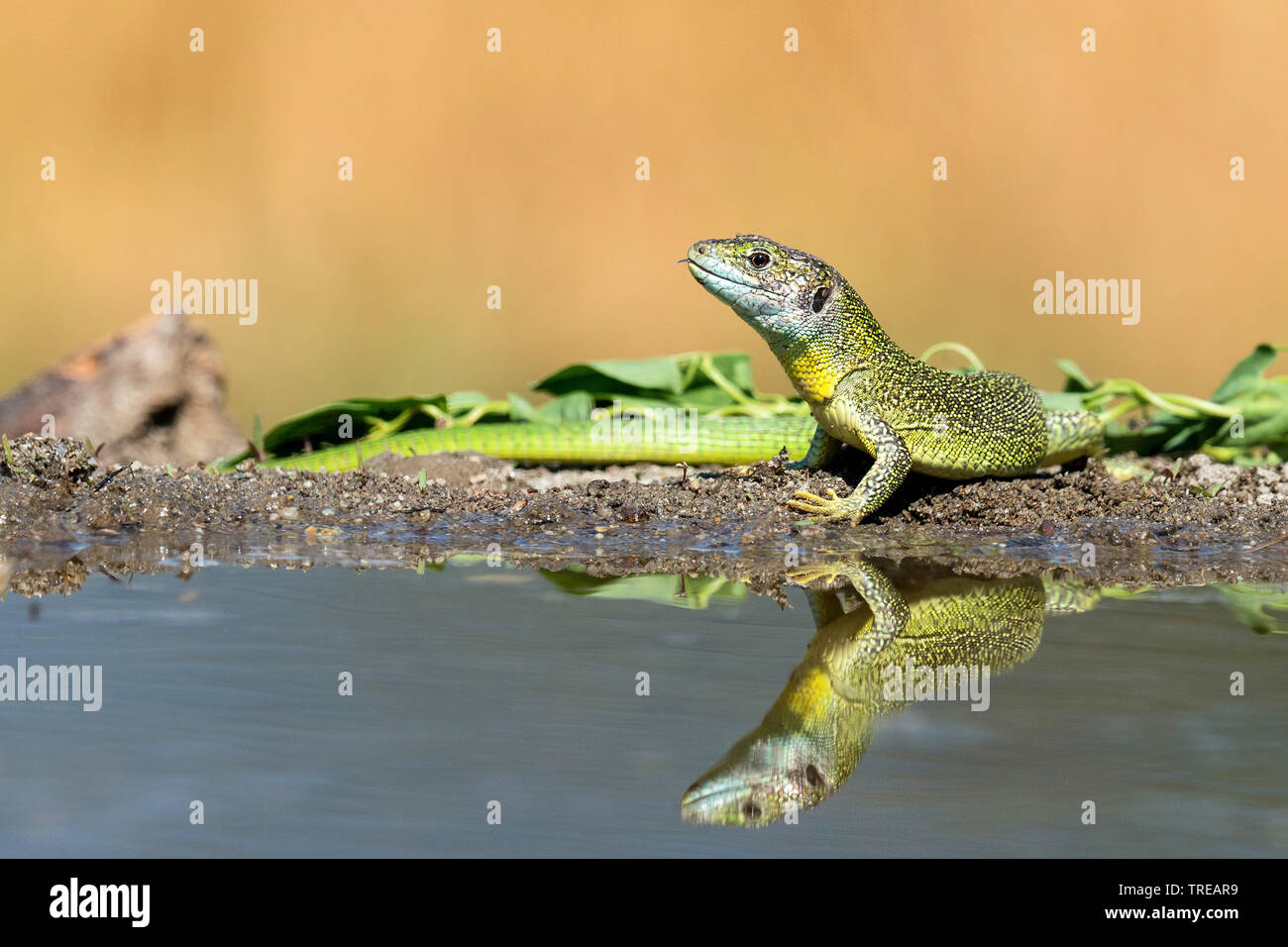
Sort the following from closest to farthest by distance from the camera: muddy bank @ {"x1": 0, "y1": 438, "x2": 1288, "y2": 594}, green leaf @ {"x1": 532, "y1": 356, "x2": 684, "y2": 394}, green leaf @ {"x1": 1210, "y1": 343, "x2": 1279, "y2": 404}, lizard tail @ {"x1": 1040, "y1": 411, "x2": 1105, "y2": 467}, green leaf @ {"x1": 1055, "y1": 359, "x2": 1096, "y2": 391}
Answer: muddy bank @ {"x1": 0, "y1": 438, "x2": 1288, "y2": 594} < lizard tail @ {"x1": 1040, "y1": 411, "x2": 1105, "y2": 467} < green leaf @ {"x1": 1210, "y1": 343, "x2": 1279, "y2": 404} < green leaf @ {"x1": 1055, "y1": 359, "x2": 1096, "y2": 391} < green leaf @ {"x1": 532, "y1": 356, "x2": 684, "y2": 394}

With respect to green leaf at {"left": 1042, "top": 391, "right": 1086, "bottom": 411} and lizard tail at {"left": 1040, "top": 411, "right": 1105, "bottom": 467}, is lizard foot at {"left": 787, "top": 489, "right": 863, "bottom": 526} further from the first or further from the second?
green leaf at {"left": 1042, "top": 391, "right": 1086, "bottom": 411}

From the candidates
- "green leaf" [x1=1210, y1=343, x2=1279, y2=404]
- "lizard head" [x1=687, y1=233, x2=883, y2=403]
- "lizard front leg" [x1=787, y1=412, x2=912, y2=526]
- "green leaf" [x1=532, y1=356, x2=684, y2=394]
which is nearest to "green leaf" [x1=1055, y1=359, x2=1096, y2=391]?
"green leaf" [x1=1210, y1=343, x2=1279, y2=404]


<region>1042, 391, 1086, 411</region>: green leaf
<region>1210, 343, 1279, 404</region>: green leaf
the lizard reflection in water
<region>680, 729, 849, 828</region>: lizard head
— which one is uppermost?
<region>1210, 343, 1279, 404</region>: green leaf

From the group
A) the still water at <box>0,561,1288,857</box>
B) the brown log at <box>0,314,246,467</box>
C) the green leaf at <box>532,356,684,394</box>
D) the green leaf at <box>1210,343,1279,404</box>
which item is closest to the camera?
the still water at <box>0,561,1288,857</box>

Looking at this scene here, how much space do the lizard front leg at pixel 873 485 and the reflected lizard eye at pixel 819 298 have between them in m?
0.58

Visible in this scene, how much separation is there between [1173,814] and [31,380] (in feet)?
27.4

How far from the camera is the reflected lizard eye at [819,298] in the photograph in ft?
19.1

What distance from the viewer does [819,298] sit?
19.3ft

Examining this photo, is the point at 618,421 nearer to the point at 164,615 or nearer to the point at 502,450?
the point at 502,450

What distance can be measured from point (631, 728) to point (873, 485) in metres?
2.93

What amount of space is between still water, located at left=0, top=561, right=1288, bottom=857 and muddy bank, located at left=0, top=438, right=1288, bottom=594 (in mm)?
700

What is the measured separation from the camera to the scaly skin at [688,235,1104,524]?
5582 mm

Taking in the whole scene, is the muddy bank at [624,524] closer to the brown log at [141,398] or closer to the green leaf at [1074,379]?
the green leaf at [1074,379]

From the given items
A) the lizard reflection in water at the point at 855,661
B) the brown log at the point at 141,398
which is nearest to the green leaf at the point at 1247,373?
the lizard reflection in water at the point at 855,661
